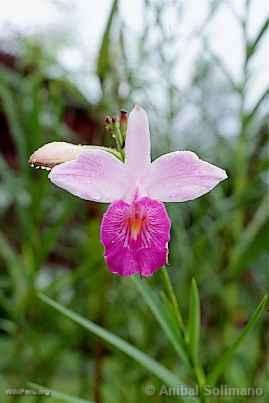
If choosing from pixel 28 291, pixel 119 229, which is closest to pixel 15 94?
pixel 28 291

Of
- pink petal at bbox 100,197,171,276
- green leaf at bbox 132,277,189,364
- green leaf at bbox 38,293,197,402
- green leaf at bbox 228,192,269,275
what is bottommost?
green leaf at bbox 228,192,269,275

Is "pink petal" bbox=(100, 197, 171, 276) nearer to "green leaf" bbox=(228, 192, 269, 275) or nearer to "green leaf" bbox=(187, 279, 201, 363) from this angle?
"green leaf" bbox=(187, 279, 201, 363)

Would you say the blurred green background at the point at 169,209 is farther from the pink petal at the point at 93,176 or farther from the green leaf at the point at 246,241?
the pink petal at the point at 93,176

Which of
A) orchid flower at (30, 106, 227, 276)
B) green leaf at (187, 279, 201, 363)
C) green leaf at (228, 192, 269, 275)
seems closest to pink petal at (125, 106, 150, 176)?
orchid flower at (30, 106, 227, 276)

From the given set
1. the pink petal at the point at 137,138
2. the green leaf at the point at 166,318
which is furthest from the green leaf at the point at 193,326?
the pink petal at the point at 137,138

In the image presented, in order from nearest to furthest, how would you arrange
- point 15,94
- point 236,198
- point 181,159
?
1. point 181,159
2. point 236,198
3. point 15,94

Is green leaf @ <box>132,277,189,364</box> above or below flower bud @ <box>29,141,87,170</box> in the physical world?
below

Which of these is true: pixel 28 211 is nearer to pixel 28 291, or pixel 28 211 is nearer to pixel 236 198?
pixel 28 291

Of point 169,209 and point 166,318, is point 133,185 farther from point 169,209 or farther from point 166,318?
point 169,209

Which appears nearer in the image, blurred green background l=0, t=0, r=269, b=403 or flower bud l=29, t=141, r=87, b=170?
flower bud l=29, t=141, r=87, b=170
